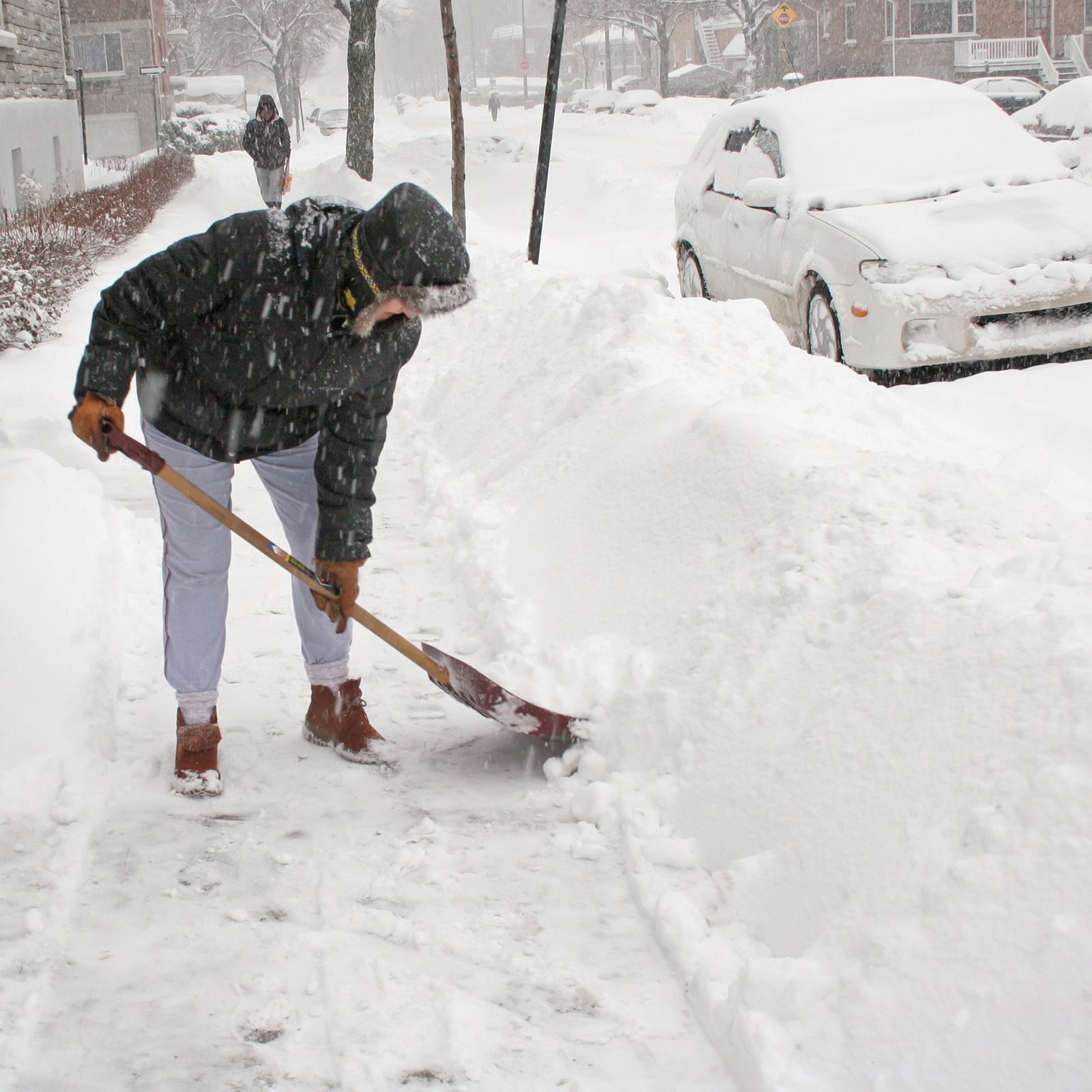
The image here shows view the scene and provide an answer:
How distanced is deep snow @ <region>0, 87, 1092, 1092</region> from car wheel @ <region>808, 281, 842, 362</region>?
55.1 inches

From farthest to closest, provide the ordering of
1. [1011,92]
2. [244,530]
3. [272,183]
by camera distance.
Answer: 1. [1011,92]
2. [272,183]
3. [244,530]

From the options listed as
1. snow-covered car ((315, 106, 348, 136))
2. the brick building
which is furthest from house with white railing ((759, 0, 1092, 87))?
the brick building

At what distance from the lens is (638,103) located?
127ft

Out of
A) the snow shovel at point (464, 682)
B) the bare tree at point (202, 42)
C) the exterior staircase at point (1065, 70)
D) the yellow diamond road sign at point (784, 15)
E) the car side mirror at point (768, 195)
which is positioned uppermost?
the bare tree at point (202, 42)

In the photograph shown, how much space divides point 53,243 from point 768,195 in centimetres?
580

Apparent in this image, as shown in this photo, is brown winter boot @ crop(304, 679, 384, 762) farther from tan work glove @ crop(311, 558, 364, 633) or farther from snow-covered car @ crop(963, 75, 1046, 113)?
snow-covered car @ crop(963, 75, 1046, 113)

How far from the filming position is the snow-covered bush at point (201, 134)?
111 ft

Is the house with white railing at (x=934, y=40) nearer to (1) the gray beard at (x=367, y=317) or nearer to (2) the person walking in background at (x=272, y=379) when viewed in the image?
(2) the person walking in background at (x=272, y=379)

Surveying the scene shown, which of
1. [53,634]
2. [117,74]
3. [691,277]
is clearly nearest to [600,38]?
[117,74]

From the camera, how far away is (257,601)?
4.20 meters

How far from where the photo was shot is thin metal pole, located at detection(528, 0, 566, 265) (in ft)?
30.1

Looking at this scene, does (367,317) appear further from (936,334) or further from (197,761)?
(936,334)

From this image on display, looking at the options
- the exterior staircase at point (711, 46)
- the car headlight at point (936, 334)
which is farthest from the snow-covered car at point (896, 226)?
the exterior staircase at point (711, 46)

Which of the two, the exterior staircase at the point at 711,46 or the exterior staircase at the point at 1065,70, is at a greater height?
the exterior staircase at the point at 711,46
